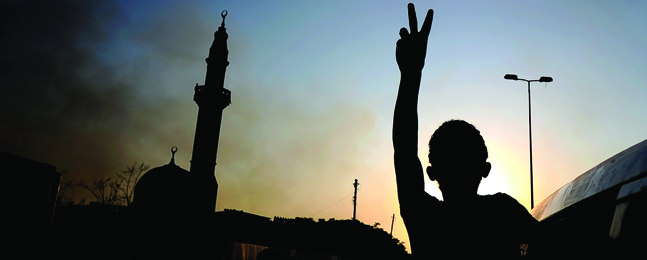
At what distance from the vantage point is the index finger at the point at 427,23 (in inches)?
58.5

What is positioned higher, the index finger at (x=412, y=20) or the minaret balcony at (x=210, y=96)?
the minaret balcony at (x=210, y=96)

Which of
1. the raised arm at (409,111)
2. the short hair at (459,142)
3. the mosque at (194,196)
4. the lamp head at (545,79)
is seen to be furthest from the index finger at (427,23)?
the mosque at (194,196)

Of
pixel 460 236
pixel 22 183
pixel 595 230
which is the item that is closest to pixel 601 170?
pixel 595 230

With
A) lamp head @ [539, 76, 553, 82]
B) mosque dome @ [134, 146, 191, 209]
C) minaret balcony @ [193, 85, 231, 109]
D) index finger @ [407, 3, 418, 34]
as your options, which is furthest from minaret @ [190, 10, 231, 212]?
index finger @ [407, 3, 418, 34]

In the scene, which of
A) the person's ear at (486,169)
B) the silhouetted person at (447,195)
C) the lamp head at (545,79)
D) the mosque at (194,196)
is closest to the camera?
the silhouetted person at (447,195)

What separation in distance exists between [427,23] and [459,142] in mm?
451

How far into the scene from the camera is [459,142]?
1.37 meters

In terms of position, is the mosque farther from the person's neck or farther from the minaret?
the person's neck

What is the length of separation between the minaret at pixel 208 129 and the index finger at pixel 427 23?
99.0ft

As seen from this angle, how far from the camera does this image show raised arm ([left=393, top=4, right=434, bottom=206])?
1.32 meters

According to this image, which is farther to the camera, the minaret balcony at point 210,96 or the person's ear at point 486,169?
the minaret balcony at point 210,96

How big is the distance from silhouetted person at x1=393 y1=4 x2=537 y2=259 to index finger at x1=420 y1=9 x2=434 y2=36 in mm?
27

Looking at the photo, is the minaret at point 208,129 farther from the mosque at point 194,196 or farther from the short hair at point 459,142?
the short hair at point 459,142

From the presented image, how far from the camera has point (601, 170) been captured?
2811mm
